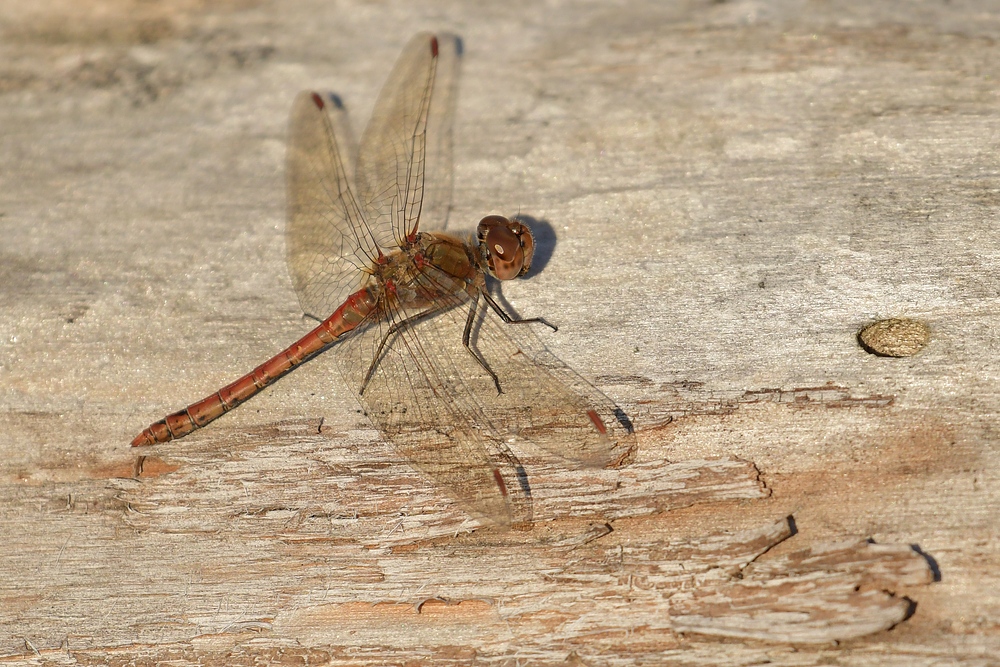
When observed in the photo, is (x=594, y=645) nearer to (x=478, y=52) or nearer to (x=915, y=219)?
(x=915, y=219)

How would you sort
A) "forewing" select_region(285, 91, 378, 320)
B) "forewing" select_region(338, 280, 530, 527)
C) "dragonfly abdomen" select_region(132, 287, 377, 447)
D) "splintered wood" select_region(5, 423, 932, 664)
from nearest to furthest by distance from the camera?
"splintered wood" select_region(5, 423, 932, 664)
"forewing" select_region(338, 280, 530, 527)
"dragonfly abdomen" select_region(132, 287, 377, 447)
"forewing" select_region(285, 91, 378, 320)

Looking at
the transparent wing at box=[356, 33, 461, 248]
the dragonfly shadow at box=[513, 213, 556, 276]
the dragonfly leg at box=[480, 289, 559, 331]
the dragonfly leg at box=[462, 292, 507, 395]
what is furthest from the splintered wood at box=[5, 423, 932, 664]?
the transparent wing at box=[356, 33, 461, 248]

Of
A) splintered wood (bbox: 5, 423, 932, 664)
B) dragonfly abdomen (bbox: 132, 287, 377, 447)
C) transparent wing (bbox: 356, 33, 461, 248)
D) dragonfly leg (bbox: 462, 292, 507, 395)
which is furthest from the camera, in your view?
transparent wing (bbox: 356, 33, 461, 248)

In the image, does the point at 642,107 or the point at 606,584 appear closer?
the point at 606,584

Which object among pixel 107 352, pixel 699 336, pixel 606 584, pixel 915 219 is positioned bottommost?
pixel 606 584

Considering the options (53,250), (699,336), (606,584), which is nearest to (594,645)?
(606,584)

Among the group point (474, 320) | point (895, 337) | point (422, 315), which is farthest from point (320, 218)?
point (895, 337)

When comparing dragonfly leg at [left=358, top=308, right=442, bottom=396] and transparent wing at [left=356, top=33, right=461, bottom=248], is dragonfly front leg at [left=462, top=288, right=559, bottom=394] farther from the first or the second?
transparent wing at [left=356, top=33, right=461, bottom=248]
